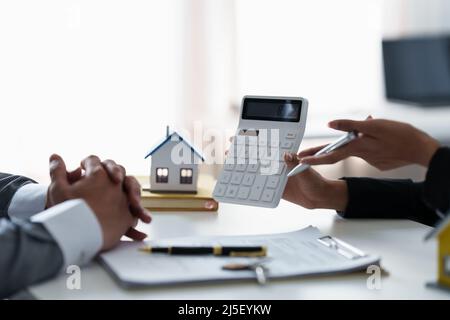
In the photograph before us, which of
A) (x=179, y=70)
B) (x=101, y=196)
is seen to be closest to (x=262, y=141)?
(x=101, y=196)

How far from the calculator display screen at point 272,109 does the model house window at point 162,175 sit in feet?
0.64

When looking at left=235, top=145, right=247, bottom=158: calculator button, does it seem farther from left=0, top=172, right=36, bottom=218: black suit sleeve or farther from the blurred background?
the blurred background

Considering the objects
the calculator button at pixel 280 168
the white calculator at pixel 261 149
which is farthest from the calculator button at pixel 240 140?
the calculator button at pixel 280 168

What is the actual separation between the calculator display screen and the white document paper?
11.4 inches

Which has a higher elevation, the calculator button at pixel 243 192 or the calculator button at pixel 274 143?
the calculator button at pixel 274 143

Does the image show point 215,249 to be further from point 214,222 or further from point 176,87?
point 176,87

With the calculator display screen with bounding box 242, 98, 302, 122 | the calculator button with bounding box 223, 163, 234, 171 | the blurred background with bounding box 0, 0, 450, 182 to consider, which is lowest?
the calculator button with bounding box 223, 163, 234, 171

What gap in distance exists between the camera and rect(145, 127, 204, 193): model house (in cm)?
142

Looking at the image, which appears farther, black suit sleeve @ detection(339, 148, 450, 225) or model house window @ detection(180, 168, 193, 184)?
model house window @ detection(180, 168, 193, 184)

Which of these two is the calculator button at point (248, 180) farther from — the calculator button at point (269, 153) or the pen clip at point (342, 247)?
the pen clip at point (342, 247)

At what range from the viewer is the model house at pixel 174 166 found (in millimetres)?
1420

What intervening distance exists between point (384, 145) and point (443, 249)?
318mm

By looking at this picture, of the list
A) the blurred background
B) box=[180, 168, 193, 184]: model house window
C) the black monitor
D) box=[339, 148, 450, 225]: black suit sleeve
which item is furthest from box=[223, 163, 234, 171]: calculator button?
the black monitor

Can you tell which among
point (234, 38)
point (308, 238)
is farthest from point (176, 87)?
point (308, 238)
